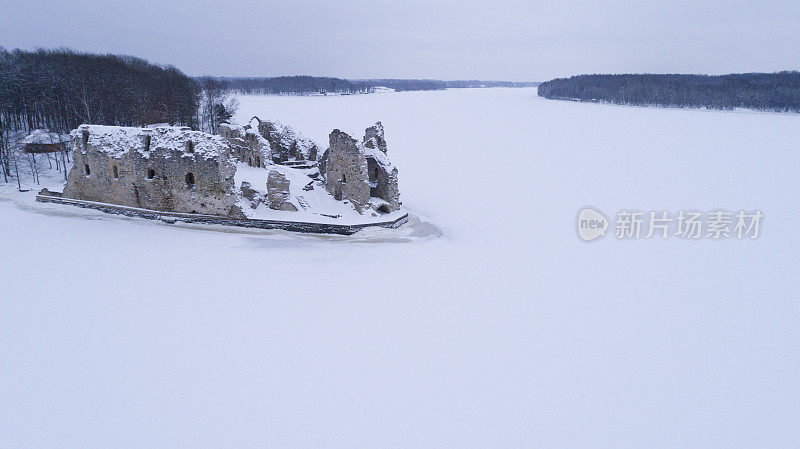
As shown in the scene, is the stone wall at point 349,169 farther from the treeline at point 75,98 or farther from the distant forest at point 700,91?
the distant forest at point 700,91

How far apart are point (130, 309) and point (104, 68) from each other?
43812 mm

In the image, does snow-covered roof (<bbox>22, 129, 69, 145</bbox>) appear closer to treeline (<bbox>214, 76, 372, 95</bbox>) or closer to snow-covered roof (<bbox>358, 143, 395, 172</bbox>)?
snow-covered roof (<bbox>358, 143, 395, 172</bbox>)

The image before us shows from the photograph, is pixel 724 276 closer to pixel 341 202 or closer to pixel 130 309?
pixel 341 202

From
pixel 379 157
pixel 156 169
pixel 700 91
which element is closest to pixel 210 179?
pixel 156 169

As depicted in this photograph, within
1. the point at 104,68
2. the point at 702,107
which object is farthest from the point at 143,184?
the point at 702,107

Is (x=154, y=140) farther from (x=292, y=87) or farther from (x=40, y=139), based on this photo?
(x=292, y=87)

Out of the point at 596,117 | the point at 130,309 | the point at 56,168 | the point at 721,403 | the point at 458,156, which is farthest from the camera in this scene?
the point at 596,117

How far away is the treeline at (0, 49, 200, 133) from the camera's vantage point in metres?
34.8

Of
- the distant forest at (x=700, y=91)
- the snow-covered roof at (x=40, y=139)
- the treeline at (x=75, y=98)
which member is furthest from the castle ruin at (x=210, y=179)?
the distant forest at (x=700, y=91)

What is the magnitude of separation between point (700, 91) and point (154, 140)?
311 ft

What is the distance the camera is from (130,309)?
12.7 metres

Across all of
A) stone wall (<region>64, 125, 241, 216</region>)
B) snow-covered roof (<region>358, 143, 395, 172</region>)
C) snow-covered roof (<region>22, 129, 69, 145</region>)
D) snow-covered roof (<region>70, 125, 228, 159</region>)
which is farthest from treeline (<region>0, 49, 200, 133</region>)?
snow-covered roof (<region>358, 143, 395, 172</region>)

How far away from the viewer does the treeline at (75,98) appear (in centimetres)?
3481

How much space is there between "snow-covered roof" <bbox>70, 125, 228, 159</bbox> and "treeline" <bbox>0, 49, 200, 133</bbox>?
35.4 ft
